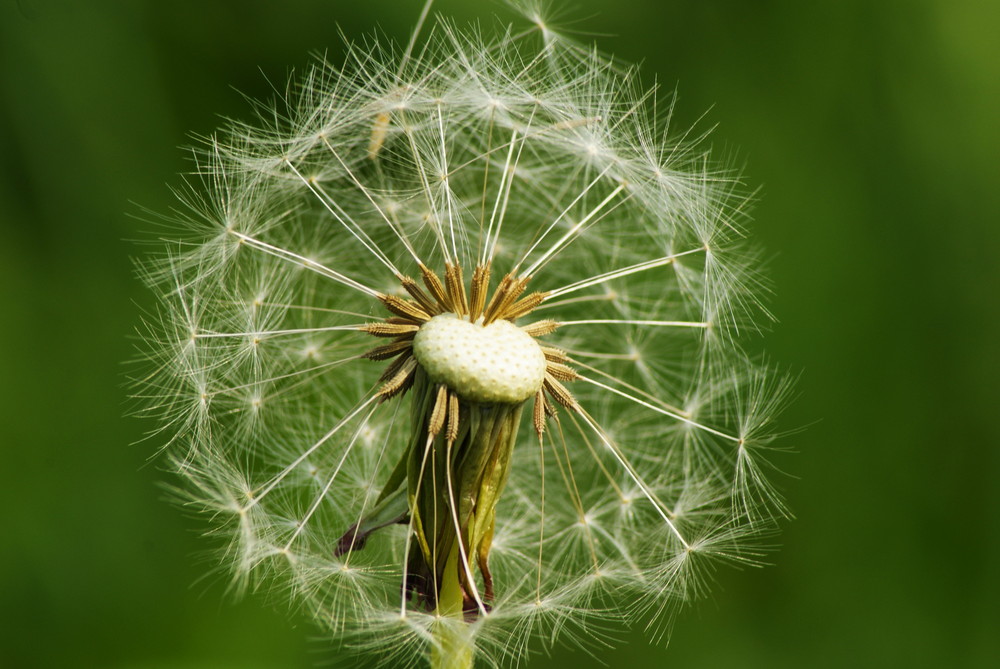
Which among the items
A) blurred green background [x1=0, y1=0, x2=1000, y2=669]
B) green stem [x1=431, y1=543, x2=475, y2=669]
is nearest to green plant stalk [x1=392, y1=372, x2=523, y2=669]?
green stem [x1=431, y1=543, x2=475, y2=669]

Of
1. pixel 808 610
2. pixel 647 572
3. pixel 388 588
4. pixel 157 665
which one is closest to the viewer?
pixel 388 588

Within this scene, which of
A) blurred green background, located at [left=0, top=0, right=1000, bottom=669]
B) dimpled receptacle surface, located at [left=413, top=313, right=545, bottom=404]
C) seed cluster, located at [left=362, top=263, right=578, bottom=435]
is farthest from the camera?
blurred green background, located at [left=0, top=0, right=1000, bottom=669]

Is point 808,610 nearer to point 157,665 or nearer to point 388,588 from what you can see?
point 388,588

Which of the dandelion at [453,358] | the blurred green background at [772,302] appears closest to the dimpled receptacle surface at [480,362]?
the dandelion at [453,358]

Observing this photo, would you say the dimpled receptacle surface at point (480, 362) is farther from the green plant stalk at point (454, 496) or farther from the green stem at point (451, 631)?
the green stem at point (451, 631)

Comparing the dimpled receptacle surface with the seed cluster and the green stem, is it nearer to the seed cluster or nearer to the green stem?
the seed cluster

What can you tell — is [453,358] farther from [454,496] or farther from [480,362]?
[454,496]

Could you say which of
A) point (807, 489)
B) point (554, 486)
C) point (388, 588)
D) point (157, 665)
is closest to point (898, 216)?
point (807, 489)
